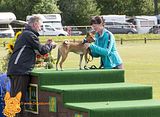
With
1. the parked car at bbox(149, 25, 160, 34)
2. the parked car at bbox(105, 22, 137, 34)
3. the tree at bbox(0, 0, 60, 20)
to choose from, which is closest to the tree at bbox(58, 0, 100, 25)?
the tree at bbox(0, 0, 60, 20)

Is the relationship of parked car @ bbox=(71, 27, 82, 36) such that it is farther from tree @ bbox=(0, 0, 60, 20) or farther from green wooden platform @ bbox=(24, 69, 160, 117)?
green wooden platform @ bbox=(24, 69, 160, 117)

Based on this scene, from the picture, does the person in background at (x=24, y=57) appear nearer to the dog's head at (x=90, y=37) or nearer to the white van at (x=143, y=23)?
the dog's head at (x=90, y=37)

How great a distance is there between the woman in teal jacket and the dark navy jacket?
2.97 ft

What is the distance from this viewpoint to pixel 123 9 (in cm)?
8362

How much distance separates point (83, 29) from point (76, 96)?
190 ft

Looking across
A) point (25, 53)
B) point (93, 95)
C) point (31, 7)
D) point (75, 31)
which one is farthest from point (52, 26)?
point (93, 95)

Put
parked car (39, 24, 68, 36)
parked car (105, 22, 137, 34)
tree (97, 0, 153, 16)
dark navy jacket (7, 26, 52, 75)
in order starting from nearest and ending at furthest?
dark navy jacket (7, 26, 52, 75), parked car (39, 24, 68, 36), parked car (105, 22, 137, 34), tree (97, 0, 153, 16)

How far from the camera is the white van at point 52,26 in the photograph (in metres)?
63.6

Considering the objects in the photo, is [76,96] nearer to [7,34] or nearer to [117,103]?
[117,103]

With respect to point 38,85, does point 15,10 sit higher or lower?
higher

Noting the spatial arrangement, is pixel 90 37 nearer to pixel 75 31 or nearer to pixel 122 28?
pixel 75 31

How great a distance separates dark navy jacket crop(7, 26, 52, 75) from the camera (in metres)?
10.5

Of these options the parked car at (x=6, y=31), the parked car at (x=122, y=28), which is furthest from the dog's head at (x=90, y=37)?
the parked car at (x=122, y=28)

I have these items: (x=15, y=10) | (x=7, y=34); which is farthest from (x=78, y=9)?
(x=7, y=34)
